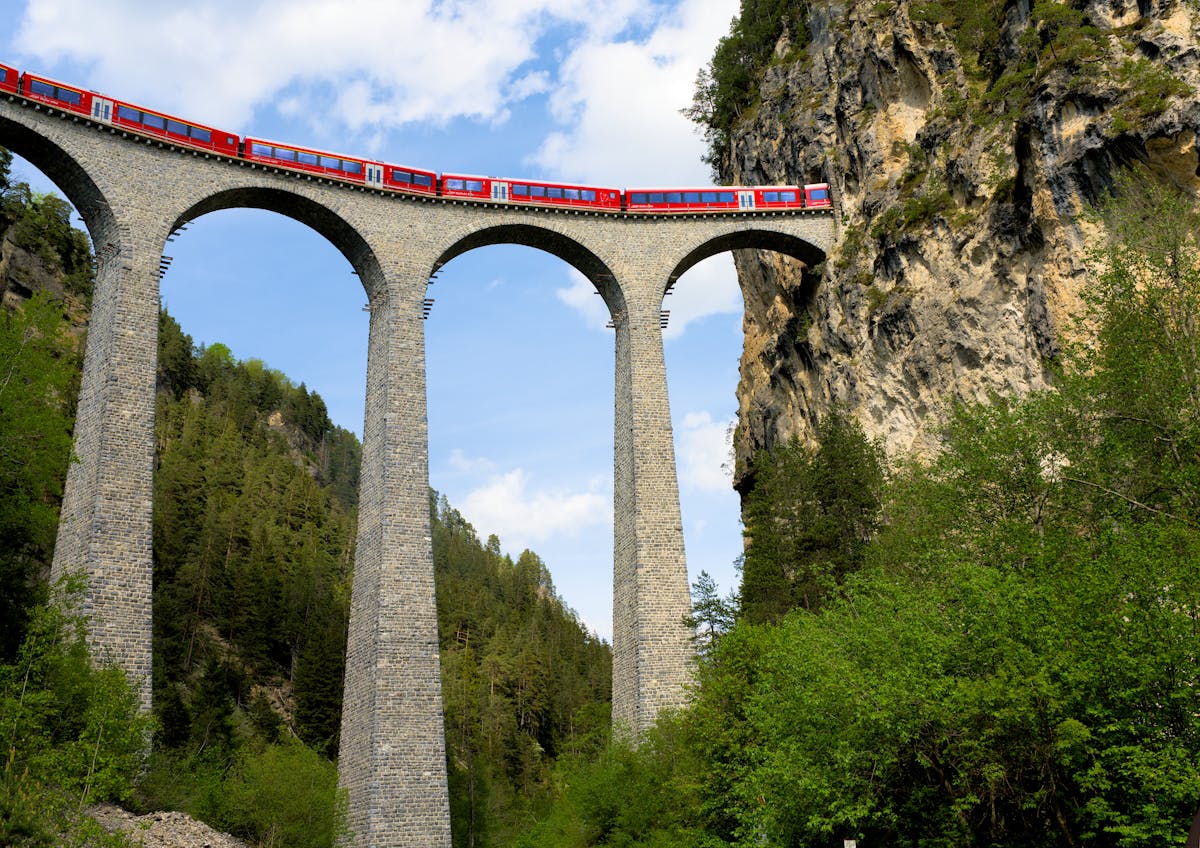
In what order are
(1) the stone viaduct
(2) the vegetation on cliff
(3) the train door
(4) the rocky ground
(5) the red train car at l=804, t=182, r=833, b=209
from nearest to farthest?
(2) the vegetation on cliff, (4) the rocky ground, (1) the stone viaduct, (3) the train door, (5) the red train car at l=804, t=182, r=833, b=209

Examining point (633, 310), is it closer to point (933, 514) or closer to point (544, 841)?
point (933, 514)

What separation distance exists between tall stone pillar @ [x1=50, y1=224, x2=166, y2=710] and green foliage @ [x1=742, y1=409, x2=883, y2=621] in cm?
1704

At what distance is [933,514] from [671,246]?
15.5m

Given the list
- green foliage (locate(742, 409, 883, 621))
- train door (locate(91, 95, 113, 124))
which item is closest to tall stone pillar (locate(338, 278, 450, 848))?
train door (locate(91, 95, 113, 124))

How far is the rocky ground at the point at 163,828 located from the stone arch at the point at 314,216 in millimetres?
17295

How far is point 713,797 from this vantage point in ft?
81.1

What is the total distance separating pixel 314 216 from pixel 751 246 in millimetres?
16107

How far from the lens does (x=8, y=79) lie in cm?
2948

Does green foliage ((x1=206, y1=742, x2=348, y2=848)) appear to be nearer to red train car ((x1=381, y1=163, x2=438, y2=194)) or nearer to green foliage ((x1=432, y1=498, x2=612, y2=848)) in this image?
green foliage ((x1=432, y1=498, x2=612, y2=848))

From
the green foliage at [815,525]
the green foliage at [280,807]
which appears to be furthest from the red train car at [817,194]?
the green foliage at [280,807]

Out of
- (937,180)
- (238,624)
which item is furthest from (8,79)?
(238,624)

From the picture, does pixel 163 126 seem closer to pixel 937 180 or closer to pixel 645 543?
pixel 645 543

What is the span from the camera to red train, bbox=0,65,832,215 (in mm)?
30641

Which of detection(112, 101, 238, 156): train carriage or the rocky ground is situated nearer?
the rocky ground
